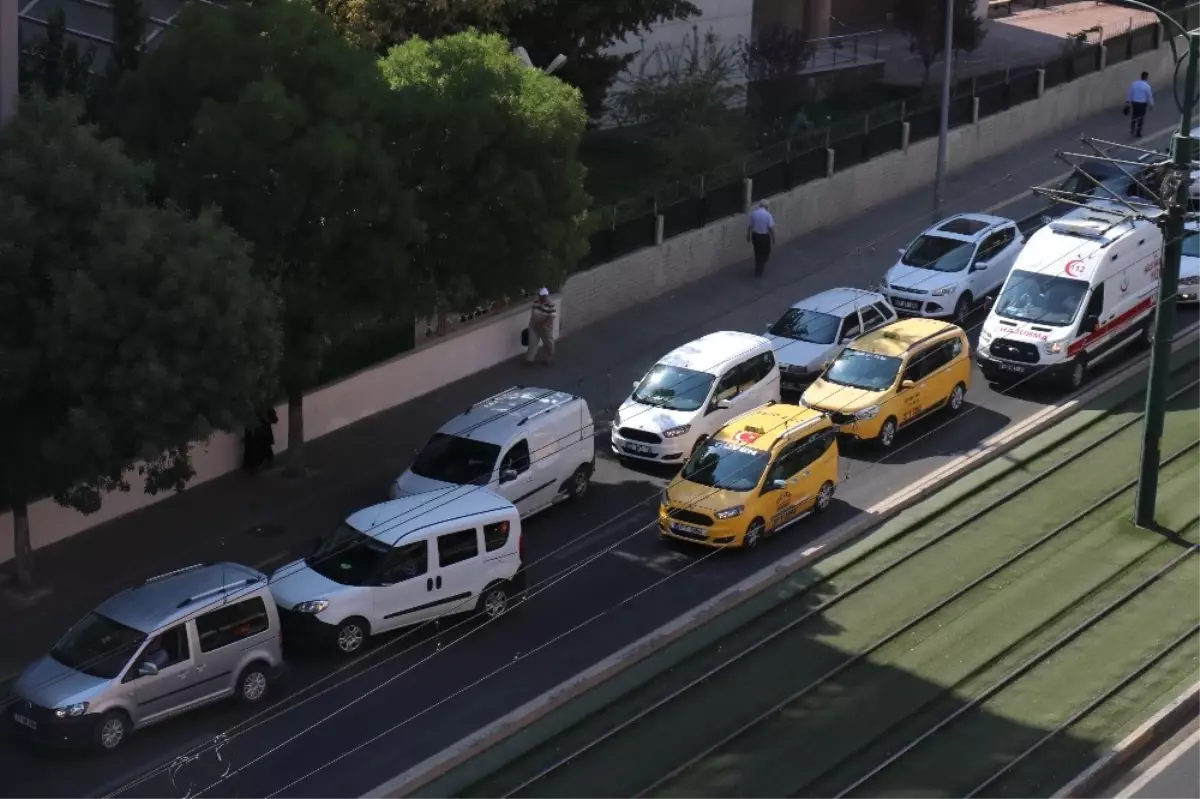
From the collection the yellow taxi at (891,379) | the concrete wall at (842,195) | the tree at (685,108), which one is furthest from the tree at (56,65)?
the yellow taxi at (891,379)

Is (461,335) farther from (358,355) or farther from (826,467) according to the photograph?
(826,467)

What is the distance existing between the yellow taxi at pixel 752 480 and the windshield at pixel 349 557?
15.1ft

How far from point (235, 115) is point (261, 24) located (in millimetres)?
1515

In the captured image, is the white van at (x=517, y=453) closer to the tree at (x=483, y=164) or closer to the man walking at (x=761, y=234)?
the tree at (x=483, y=164)

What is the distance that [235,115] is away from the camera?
22.6 metres

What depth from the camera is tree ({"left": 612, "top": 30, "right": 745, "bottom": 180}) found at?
35750mm

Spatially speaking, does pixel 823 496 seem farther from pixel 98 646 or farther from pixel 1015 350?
pixel 98 646

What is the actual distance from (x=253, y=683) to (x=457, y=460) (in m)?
5.32

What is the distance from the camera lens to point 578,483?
83.6 feet

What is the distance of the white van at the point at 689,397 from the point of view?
26.3 m

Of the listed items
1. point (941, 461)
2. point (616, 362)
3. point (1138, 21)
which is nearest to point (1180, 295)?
point (941, 461)

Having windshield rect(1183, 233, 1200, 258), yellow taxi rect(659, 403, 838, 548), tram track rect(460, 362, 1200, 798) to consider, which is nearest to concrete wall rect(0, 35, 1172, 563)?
yellow taxi rect(659, 403, 838, 548)

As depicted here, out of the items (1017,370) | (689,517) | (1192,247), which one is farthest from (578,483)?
(1192,247)

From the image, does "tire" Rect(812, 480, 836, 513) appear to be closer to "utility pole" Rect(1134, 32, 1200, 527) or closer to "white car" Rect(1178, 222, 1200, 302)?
"utility pole" Rect(1134, 32, 1200, 527)
